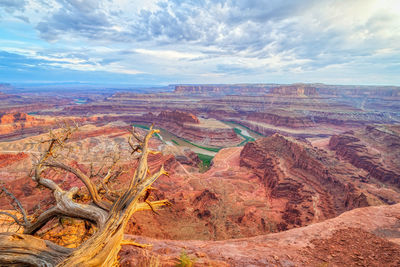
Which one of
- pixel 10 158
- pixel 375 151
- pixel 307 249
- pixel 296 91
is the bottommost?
pixel 375 151

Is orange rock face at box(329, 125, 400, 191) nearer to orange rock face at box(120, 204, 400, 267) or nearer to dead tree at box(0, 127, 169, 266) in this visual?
orange rock face at box(120, 204, 400, 267)

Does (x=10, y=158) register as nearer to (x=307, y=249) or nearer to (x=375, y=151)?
(x=307, y=249)

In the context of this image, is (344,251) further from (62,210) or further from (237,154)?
(237,154)

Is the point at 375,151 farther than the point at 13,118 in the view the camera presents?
No

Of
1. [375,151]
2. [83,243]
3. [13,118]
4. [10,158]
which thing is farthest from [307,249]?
[13,118]

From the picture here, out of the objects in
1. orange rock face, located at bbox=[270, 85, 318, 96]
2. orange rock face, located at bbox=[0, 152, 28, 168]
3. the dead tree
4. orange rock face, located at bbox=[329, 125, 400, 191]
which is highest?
orange rock face, located at bbox=[270, 85, 318, 96]

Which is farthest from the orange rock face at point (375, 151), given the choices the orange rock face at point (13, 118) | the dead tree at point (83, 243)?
the orange rock face at point (13, 118)

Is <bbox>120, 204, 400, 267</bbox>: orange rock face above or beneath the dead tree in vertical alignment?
beneath

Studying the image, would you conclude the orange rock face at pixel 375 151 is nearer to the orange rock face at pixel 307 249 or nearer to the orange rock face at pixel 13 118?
the orange rock face at pixel 307 249

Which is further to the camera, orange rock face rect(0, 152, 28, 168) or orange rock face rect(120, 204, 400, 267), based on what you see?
orange rock face rect(0, 152, 28, 168)

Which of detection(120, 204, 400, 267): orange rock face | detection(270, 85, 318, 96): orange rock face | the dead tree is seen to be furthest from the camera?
detection(270, 85, 318, 96): orange rock face

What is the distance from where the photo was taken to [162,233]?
14492 mm

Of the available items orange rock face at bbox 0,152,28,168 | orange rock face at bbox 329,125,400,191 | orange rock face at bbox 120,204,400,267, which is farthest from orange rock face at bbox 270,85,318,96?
orange rock face at bbox 0,152,28,168

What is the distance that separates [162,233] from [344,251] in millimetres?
11577
